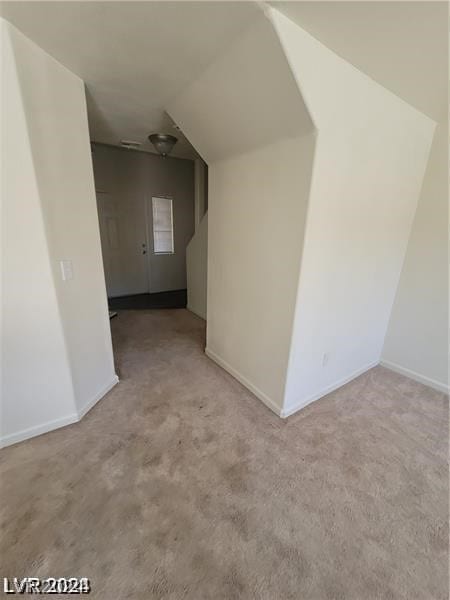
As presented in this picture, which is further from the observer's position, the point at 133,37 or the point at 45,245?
the point at 45,245

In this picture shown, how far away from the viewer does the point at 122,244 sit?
15.3ft

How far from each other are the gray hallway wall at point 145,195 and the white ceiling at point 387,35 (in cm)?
402

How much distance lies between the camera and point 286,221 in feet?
5.32

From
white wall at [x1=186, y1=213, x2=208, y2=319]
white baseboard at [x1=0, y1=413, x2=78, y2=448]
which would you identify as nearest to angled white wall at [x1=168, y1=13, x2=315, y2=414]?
white wall at [x1=186, y1=213, x2=208, y2=319]

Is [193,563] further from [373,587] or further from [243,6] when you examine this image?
[243,6]

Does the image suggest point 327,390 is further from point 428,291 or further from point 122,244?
point 122,244

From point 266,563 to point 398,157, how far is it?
8.40 ft

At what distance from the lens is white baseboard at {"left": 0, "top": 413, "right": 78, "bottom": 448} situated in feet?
5.22

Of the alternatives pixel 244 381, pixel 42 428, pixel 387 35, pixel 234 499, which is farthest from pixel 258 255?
pixel 42 428

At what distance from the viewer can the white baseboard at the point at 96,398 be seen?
6.02ft

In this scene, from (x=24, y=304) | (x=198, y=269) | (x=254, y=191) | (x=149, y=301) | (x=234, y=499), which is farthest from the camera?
(x=149, y=301)

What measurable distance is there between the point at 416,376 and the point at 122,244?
15.5 ft

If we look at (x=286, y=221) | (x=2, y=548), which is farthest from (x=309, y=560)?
(x=286, y=221)

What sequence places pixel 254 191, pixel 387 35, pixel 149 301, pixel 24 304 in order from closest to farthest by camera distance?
pixel 387 35 → pixel 24 304 → pixel 254 191 → pixel 149 301
